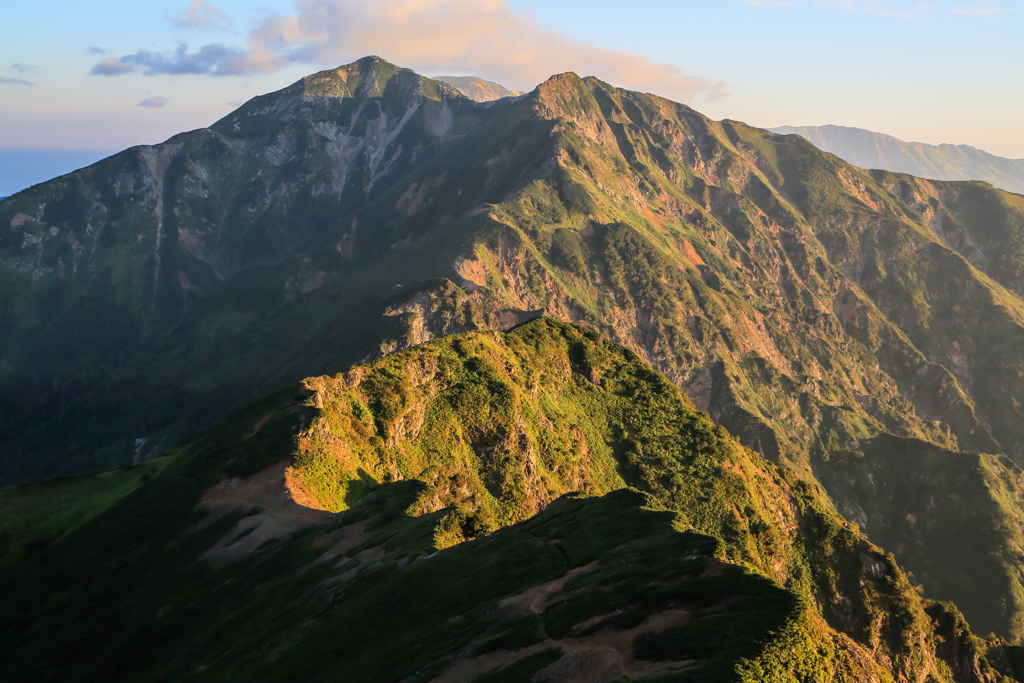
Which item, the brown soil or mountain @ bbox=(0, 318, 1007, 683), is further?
the brown soil

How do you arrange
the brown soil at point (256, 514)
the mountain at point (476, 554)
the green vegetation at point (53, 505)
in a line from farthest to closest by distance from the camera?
the green vegetation at point (53, 505), the brown soil at point (256, 514), the mountain at point (476, 554)

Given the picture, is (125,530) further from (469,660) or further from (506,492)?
(469,660)

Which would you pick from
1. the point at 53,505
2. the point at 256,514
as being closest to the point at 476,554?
the point at 256,514

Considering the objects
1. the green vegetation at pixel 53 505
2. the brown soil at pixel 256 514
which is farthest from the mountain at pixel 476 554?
the green vegetation at pixel 53 505

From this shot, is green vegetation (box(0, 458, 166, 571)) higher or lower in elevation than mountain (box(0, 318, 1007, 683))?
higher

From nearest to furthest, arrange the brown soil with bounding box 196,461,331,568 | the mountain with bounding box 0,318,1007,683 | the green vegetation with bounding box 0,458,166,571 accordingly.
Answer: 1. the mountain with bounding box 0,318,1007,683
2. the brown soil with bounding box 196,461,331,568
3. the green vegetation with bounding box 0,458,166,571

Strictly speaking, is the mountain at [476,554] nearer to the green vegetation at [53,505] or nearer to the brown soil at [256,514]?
the brown soil at [256,514]

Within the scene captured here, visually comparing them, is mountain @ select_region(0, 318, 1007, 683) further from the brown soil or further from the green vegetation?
the green vegetation

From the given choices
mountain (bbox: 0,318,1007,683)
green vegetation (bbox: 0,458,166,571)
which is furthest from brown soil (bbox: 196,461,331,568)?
green vegetation (bbox: 0,458,166,571)

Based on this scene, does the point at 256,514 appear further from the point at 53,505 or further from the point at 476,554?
the point at 53,505

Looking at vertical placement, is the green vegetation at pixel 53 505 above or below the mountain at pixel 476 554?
above
